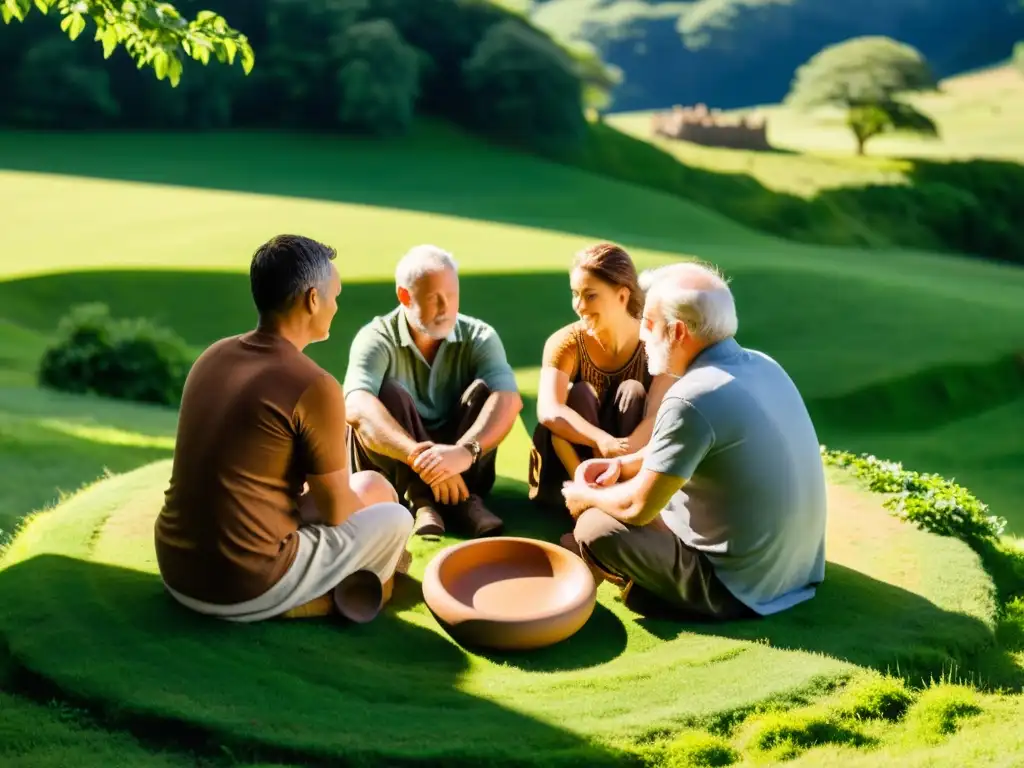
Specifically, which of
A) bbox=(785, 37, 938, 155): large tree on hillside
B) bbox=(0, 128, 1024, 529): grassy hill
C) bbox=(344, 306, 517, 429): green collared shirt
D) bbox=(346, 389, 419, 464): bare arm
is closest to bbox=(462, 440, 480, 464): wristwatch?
bbox=(346, 389, 419, 464): bare arm

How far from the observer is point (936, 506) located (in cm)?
618

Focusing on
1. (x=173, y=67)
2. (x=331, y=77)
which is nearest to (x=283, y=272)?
(x=173, y=67)

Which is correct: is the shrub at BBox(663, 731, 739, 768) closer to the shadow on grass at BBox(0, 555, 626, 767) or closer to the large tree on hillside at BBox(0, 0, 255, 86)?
the shadow on grass at BBox(0, 555, 626, 767)

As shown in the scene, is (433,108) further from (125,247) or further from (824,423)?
(824,423)

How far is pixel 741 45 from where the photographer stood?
93.5 metres

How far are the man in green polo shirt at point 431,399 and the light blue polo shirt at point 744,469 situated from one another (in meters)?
1.41

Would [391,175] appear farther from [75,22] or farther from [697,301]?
[697,301]

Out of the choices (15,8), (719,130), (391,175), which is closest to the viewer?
(15,8)

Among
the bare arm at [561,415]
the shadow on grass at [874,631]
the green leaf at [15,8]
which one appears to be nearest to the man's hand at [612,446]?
the bare arm at [561,415]

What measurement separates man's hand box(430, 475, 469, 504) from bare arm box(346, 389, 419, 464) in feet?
0.81

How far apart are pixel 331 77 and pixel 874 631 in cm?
3846

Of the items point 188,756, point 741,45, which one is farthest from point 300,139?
point 741,45

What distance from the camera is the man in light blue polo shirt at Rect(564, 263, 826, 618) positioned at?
4.44m

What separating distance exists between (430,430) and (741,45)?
9558 cm
